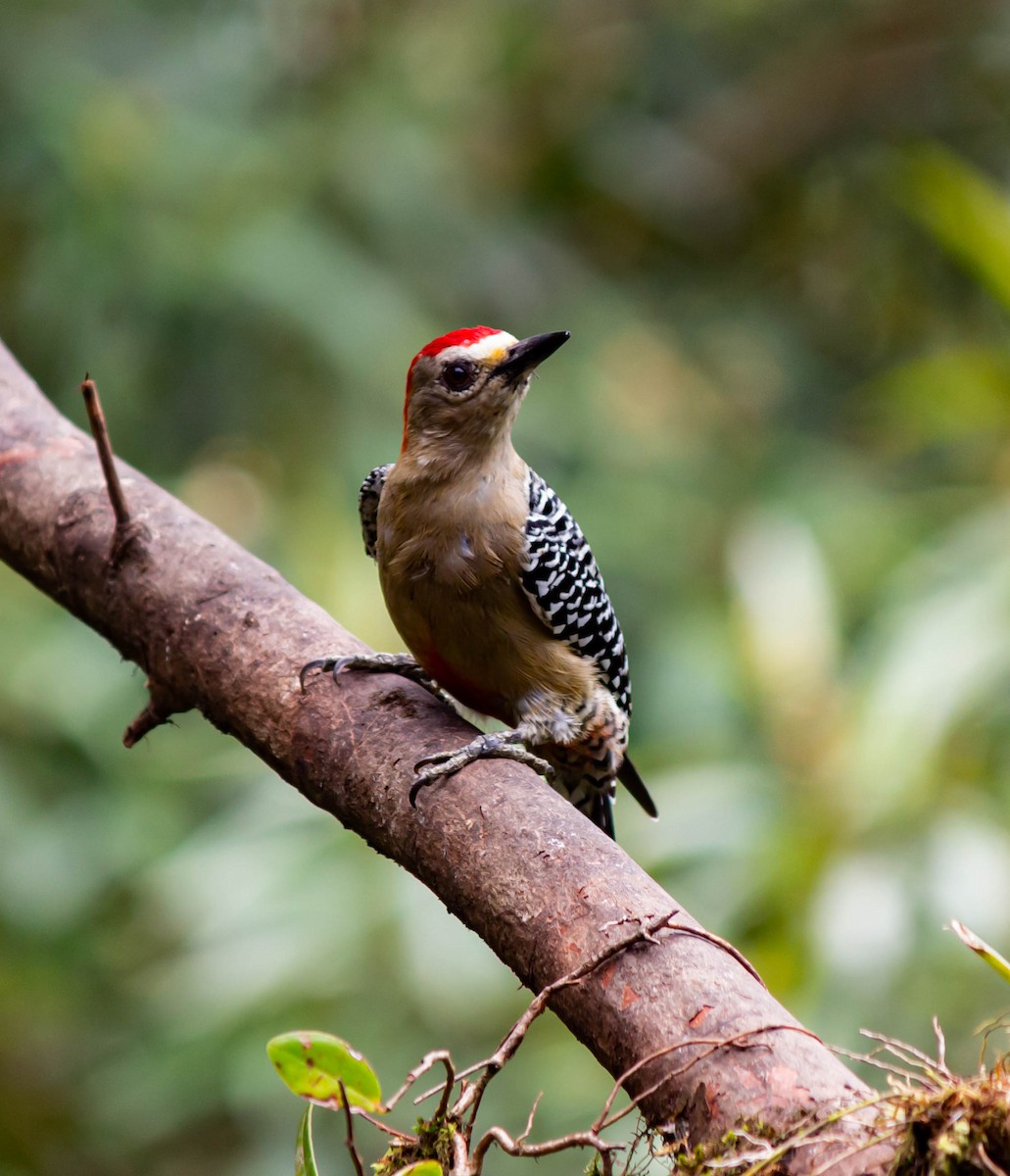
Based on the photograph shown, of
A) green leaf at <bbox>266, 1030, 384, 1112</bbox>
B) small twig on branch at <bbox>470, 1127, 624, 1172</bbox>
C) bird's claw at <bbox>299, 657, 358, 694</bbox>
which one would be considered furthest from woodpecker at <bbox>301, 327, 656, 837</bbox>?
small twig on branch at <bbox>470, 1127, 624, 1172</bbox>

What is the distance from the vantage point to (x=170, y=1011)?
184 inches

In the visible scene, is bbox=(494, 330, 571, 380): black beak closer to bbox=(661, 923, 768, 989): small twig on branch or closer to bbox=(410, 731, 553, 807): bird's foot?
bbox=(410, 731, 553, 807): bird's foot

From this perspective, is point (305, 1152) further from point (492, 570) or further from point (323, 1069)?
point (492, 570)

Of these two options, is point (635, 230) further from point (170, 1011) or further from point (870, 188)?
point (170, 1011)

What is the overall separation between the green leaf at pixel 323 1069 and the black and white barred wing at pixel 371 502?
1.77 metres

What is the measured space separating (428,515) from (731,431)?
15.3ft

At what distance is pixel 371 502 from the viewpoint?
3465 millimetres

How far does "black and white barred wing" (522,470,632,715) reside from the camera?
310 cm

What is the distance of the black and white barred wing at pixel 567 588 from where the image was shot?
3.10 m

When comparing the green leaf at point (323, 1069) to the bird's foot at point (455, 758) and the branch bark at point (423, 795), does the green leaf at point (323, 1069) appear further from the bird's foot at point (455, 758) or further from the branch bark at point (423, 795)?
the bird's foot at point (455, 758)

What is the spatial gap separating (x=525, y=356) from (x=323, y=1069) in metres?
1.85

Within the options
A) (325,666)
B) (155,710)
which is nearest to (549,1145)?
(325,666)

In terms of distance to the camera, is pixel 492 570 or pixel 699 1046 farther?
pixel 492 570

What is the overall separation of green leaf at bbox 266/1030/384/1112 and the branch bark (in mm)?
296
